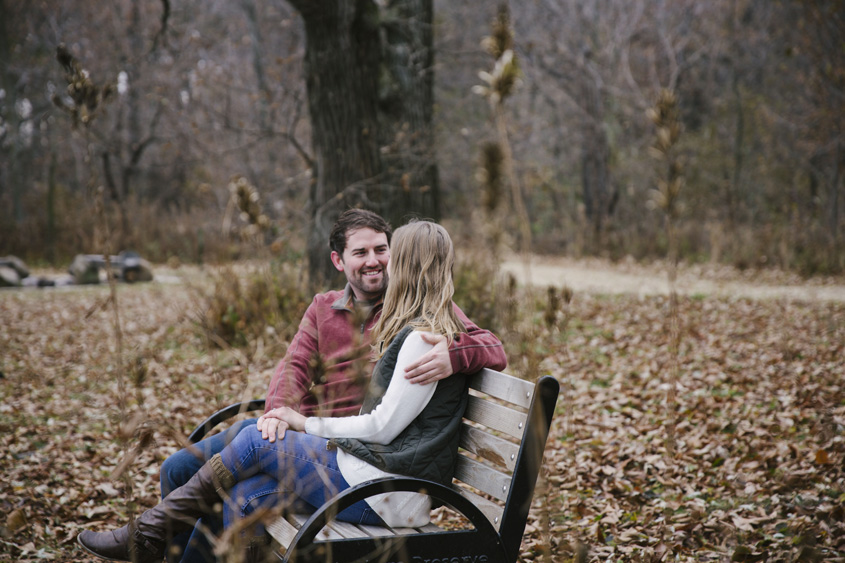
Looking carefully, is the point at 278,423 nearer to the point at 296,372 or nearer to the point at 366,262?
the point at 296,372

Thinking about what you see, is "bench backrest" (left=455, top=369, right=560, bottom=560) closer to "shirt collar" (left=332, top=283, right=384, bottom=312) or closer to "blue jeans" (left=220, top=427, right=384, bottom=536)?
"blue jeans" (left=220, top=427, right=384, bottom=536)

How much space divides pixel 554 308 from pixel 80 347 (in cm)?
800

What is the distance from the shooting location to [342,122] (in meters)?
7.16

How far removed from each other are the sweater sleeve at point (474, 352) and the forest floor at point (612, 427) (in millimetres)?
273

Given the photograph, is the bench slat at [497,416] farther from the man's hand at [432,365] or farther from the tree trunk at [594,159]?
the tree trunk at [594,159]

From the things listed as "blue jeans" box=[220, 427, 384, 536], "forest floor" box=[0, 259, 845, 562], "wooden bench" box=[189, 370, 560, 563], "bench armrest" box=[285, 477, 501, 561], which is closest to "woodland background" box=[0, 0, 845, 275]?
"forest floor" box=[0, 259, 845, 562]

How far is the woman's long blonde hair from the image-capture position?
2650 millimetres

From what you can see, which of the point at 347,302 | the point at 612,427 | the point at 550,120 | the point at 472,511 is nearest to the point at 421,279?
the point at 347,302

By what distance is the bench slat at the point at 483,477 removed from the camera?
2.56 metres

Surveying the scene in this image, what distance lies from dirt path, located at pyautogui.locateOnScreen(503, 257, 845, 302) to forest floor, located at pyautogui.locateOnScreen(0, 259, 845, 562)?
970mm

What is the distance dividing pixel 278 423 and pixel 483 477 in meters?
0.81

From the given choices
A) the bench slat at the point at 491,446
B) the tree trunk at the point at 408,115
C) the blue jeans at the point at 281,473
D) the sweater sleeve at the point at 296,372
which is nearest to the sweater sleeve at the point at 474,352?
the bench slat at the point at 491,446

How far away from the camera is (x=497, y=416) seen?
2627mm

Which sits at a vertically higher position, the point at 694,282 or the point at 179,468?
the point at 179,468
